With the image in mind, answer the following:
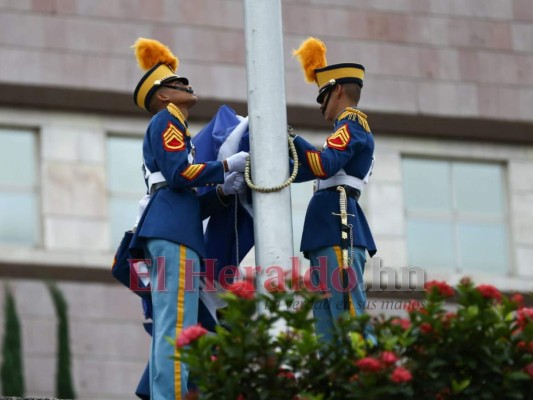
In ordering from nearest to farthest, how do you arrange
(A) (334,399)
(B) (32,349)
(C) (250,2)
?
(A) (334,399) → (C) (250,2) → (B) (32,349)

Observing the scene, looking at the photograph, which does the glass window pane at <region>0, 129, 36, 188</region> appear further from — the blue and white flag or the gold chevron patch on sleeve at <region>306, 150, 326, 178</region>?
the gold chevron patch on sleeve at <region>306, 150, 326, 178</region>

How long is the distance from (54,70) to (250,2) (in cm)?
678

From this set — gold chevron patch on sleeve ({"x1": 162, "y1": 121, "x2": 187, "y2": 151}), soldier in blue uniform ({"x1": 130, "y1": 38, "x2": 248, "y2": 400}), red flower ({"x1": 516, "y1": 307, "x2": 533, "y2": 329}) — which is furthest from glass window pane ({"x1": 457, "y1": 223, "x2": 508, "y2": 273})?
red flower ({"x1": 516, "y1": 307, "x2": 533, "y2": 329})

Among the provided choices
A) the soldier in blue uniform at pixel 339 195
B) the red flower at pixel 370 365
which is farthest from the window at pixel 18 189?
the red flower at pixel 370 365

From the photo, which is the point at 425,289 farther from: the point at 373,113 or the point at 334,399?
the point at 373,113

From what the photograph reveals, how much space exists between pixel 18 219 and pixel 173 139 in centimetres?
643

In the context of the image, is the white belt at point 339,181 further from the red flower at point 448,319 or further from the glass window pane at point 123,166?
the glass window pane at point 123,166

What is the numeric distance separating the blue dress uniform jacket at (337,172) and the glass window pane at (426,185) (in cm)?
711

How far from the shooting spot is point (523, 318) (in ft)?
27.6

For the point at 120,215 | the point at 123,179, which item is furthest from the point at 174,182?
the point at 123,179

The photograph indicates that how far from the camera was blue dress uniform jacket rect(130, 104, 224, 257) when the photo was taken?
399 inches

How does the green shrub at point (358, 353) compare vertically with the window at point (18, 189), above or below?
below

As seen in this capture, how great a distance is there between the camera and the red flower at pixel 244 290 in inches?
324

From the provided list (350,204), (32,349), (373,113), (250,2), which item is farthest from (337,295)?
(373,113)
